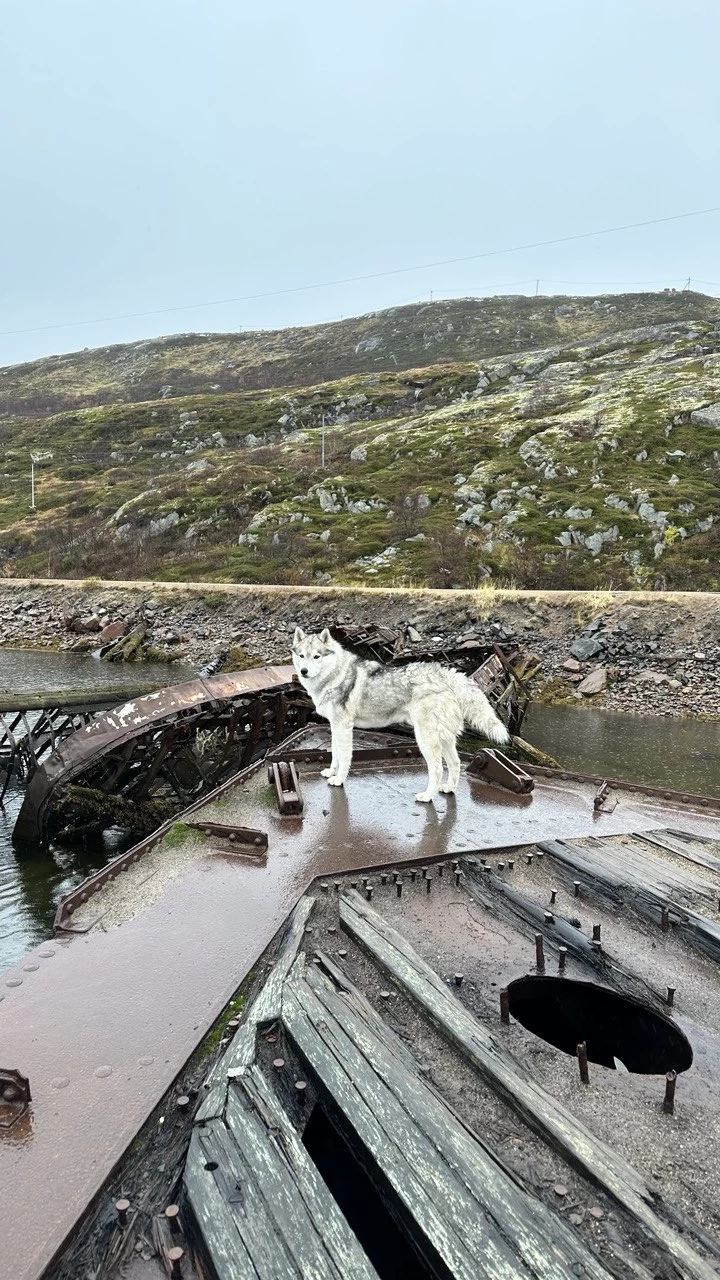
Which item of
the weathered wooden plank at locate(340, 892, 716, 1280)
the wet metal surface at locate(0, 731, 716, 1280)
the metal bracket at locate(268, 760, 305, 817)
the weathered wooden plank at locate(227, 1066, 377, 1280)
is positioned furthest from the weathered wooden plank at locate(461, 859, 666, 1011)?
the weathered wooden plank at locate(227, 1066, 377, 1280)

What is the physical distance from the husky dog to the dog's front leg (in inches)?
0.6

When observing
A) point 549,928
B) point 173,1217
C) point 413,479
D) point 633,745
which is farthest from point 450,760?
point 413,479

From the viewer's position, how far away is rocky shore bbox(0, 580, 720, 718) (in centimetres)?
2941

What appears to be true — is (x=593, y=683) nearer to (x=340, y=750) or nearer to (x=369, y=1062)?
(x=340, y=750)

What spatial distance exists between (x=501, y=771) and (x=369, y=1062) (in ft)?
21.0

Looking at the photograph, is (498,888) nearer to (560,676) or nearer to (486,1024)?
(486,1024)

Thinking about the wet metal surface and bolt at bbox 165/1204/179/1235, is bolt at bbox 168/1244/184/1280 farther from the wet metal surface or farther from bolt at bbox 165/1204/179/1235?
the wet metal surface

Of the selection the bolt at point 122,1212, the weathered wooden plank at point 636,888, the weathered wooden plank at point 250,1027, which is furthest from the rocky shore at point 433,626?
the bolt at point 122,1212

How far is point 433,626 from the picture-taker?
1476 inches

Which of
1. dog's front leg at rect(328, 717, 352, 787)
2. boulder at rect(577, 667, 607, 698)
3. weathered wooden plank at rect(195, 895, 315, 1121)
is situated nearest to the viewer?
weathered wooden plank at rect(195, 895, 315, 1121)

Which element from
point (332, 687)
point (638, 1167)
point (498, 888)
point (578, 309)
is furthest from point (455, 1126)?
point (578, 309)

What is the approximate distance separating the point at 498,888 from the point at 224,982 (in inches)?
99.6

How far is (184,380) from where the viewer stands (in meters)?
156

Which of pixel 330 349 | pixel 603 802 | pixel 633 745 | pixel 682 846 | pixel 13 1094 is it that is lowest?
pixel 633 745
